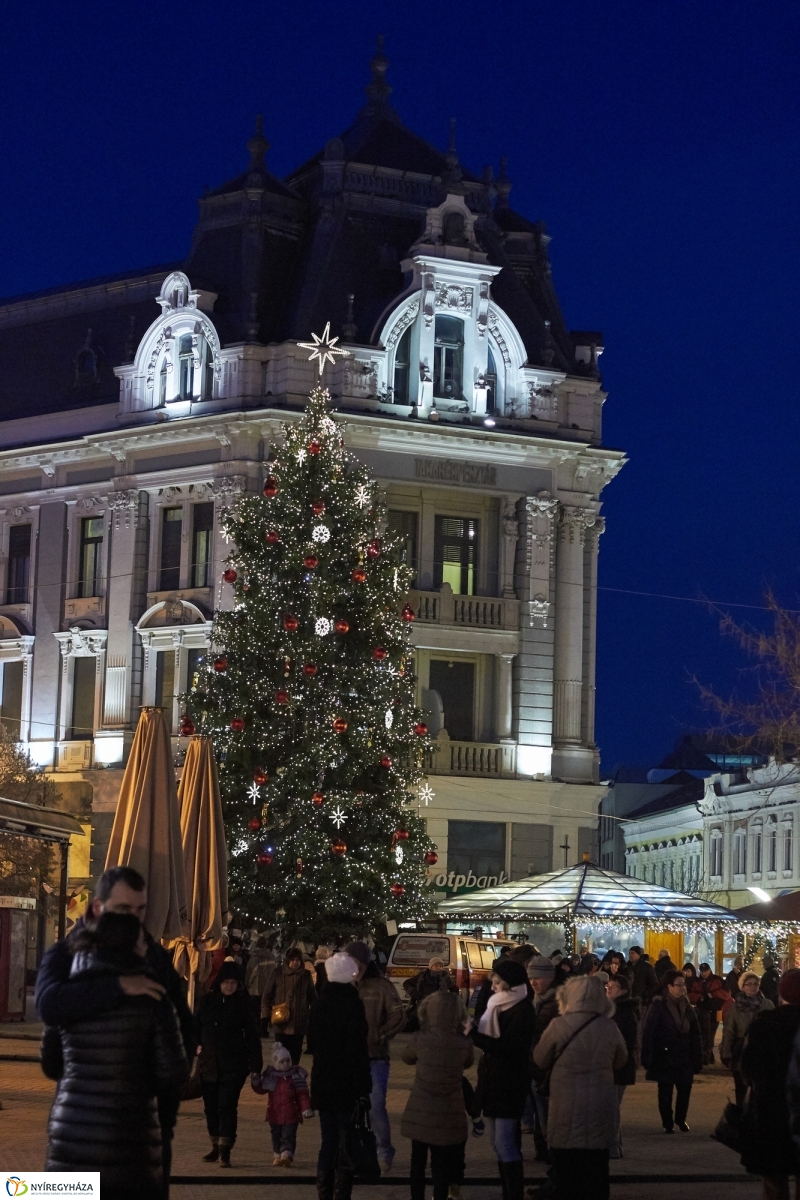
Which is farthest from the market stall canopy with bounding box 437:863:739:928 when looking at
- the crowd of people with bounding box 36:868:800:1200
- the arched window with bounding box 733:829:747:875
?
the arched window with bounding box 733:829:747:875

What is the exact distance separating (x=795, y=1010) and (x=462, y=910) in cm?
2484

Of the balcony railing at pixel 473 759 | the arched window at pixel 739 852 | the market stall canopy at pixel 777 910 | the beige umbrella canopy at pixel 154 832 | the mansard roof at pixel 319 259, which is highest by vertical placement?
the mansard roof at pixel 319 259

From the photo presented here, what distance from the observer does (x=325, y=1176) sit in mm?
13594

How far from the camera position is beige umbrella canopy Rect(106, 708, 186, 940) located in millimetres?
19578

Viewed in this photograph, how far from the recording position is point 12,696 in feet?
168

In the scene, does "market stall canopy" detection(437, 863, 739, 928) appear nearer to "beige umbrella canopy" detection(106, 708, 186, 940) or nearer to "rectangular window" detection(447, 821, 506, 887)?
"rectangular window" detection(447, 821, 506, 887)

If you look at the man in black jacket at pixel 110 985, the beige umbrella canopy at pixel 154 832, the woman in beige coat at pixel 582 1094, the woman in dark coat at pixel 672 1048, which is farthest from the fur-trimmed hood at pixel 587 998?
the woman in dark coat at pixel 672 1048

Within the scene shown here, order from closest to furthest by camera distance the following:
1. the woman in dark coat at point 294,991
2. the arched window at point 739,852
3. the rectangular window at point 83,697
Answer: the woman in dark coat at point 294,991
the rectangular window at point 83,697
the arched window at point 739,852

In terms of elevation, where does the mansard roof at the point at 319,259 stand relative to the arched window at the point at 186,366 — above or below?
above

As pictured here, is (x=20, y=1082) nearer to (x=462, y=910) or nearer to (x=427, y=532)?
(x=462, y=910)

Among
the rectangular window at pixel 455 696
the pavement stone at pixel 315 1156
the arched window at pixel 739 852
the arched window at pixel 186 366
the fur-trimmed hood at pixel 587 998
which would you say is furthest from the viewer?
the arched window at pixel 739 852

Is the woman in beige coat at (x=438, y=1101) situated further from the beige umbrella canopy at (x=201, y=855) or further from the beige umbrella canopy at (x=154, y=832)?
the beige umbrella canopy at (x=201, y=855)

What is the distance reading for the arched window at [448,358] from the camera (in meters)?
48.6

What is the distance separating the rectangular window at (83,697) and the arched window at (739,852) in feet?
148
